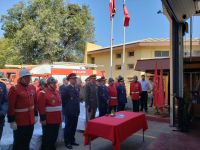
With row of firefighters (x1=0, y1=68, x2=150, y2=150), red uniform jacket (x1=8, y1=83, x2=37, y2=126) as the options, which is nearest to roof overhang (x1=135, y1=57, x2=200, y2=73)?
row of firefighters (x1=0, y1=68, x2=150, y2=150)

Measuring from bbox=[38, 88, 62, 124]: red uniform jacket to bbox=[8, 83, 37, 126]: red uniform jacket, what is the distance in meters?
0.39

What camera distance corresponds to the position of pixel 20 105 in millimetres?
5711

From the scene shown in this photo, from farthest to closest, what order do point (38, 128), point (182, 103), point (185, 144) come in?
point (182, 103), point (185, 144), point (38, 128)

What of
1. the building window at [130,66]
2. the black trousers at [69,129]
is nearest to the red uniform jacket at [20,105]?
the black trousers at [69,129]

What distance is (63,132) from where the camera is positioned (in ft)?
26.7

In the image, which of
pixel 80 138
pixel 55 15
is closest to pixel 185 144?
pixel 80 138

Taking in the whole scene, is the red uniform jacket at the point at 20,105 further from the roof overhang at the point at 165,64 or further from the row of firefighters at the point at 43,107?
the roof overhang at the point at 165,64

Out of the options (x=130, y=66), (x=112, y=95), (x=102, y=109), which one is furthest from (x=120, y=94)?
(x=130, y=66)

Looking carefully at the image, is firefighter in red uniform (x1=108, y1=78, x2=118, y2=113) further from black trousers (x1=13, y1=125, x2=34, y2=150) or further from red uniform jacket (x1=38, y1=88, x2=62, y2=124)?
black trousers (x1=13, y1=125, x2=34, y2=150)

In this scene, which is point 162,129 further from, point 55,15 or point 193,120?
point 55,15

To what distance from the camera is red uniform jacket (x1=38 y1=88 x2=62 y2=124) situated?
20.6ft

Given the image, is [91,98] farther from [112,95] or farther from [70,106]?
[112,95]

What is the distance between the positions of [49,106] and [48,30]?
2345 centimetres

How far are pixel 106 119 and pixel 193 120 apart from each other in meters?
6.38
